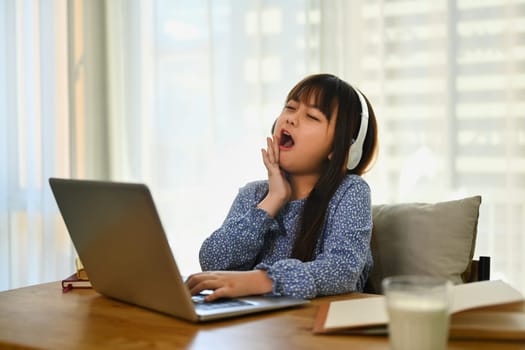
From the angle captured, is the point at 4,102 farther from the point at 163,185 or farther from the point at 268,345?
the point at 268,345

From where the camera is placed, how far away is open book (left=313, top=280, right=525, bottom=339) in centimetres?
91

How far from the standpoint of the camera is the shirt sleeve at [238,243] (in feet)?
5.11

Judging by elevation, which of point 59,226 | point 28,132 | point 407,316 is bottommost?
point 59,226

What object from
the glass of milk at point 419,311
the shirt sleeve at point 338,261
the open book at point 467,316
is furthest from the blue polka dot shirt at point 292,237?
the glass of milk at point 419,311

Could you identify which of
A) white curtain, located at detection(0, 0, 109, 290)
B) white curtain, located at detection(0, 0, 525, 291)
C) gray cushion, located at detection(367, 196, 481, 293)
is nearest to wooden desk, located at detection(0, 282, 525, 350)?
gray cushion, located at detection(367, 196, 481, 293)

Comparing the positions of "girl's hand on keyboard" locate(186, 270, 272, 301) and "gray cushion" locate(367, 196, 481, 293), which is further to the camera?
"gray cushion" locate(367, 196, 481, 293)

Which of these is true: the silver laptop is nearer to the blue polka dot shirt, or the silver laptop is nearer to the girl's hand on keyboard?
the girl's hand on keyboard

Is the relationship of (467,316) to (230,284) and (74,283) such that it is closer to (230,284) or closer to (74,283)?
(230,284)

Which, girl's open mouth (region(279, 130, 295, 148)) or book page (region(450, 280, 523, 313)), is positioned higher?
girl's open mouth (region(279, 130, 295, 148))

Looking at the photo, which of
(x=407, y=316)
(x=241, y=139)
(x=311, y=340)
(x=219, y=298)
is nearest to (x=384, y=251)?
(x=219, y=298)

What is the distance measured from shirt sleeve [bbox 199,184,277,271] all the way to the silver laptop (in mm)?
371

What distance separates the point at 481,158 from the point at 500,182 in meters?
0.10

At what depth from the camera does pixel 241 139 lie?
280cm

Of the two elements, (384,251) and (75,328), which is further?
(384,251)
